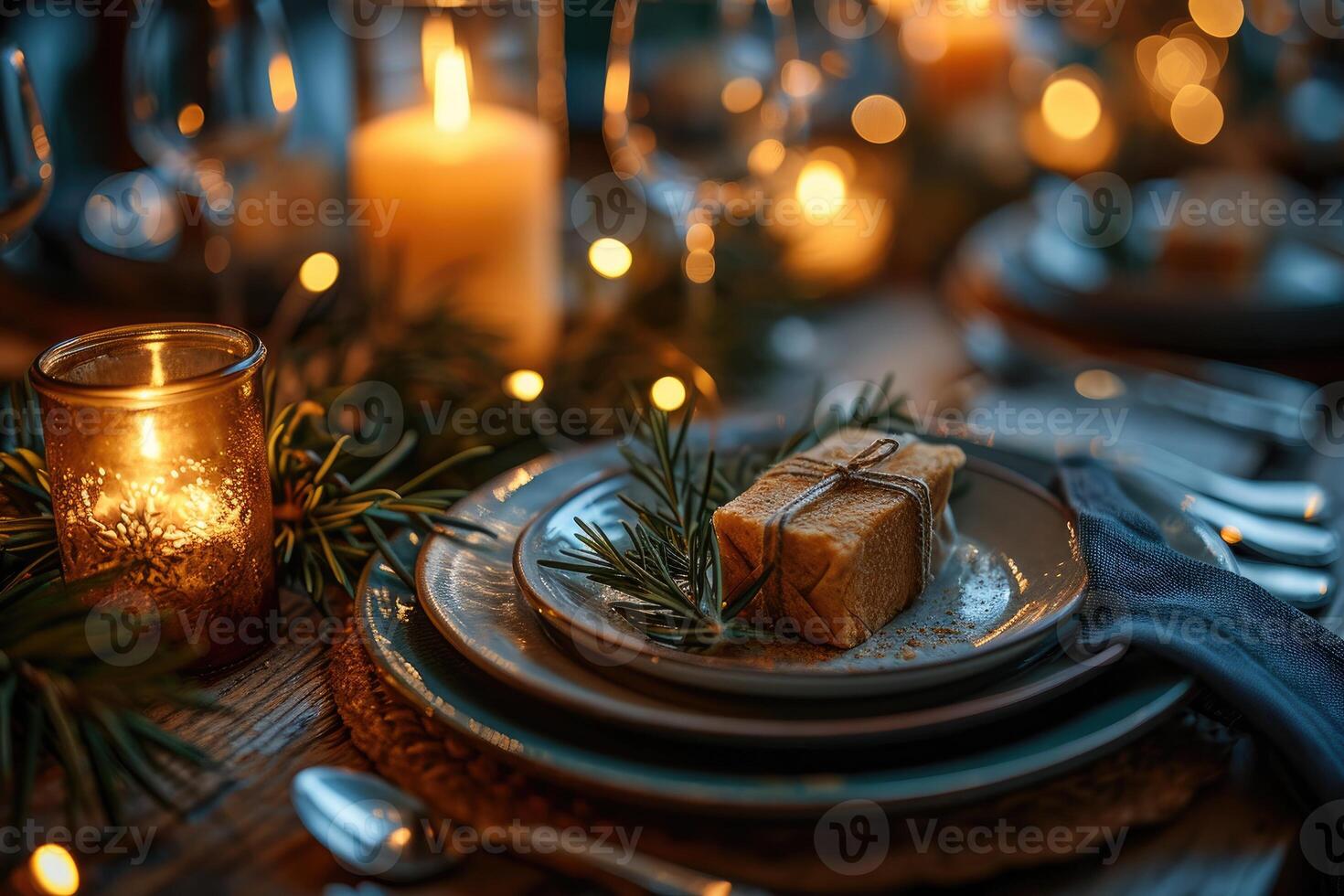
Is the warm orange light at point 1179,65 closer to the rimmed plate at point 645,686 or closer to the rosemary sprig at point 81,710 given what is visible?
the rimmed plate at point 645,686

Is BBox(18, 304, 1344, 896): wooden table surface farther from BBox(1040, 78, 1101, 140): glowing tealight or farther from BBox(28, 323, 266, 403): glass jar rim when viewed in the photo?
BBox(1040, 78, 1101, 140): glowing tealight

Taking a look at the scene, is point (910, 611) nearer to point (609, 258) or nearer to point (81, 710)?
point (81, 710)

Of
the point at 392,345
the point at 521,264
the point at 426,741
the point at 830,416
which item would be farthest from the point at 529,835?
the point at 521,264

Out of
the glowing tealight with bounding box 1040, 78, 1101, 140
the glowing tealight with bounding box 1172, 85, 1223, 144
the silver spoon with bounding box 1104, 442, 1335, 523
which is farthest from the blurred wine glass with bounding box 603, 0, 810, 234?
the glowing tealight with bounding box 1172, 85, 1223, 144

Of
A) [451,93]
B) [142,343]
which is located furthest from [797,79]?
[142,343]

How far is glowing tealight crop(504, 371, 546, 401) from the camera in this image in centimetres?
91

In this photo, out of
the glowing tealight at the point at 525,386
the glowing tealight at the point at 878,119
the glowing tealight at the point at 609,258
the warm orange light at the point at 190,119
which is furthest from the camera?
the glowing tealight at the point at 878,119

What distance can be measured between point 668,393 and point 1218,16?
77.3 inches

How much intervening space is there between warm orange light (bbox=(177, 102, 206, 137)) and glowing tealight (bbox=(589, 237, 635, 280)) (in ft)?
1.24

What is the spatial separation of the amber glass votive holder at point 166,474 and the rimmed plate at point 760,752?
0.32ft

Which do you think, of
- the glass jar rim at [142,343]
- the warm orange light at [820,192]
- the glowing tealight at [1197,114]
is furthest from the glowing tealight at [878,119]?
the glass jar rim at [142,343]

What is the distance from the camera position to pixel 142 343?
616 mm

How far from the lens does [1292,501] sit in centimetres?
78

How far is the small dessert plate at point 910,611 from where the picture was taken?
0.50m
